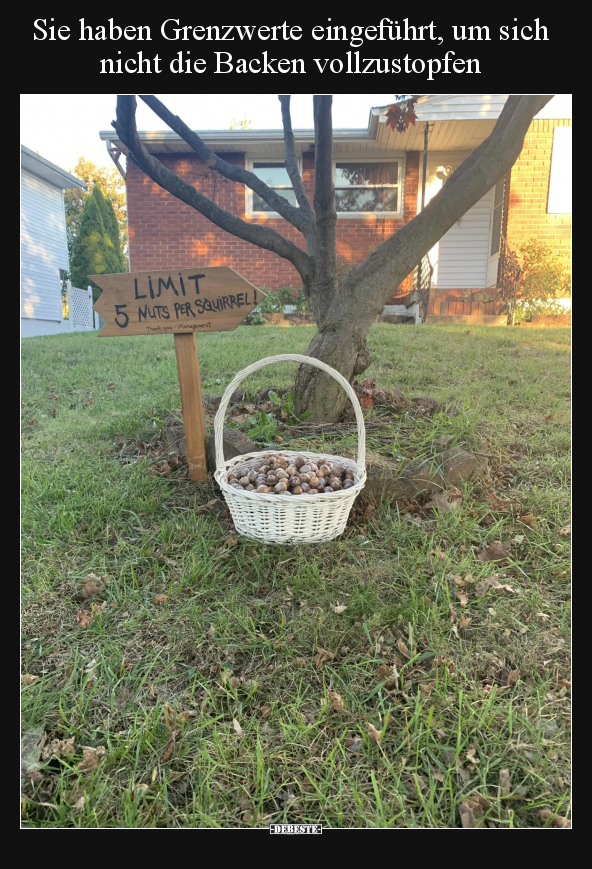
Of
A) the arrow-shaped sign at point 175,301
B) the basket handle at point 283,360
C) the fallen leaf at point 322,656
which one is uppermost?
the arrow-shaped sign at point 175,301

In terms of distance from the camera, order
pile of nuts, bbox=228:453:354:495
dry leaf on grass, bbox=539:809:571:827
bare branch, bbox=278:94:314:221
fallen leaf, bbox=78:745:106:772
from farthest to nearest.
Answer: bare branch, bbox=278:94:314:221 < pile of nuts, bbox=228:453:354:495 < fallen leaf, bbox=78:745:106:772 < dry leaf on grass, bbox=539:809:571:827

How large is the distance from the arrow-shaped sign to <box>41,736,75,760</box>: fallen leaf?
6.02ft

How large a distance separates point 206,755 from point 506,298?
9594mm

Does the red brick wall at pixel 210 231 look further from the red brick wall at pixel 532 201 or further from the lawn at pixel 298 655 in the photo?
the lawn at pixel 298 655

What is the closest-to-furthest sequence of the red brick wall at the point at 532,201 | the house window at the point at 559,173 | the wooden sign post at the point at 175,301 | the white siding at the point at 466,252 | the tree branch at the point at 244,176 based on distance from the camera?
1. the wooden sign post at the point at 175,301
2. the tree branch at the point at 244,176
3. the house window at the point at 559,173
4. the red brick wall at the point at 532,201
5. the white siding at the point at 466,252

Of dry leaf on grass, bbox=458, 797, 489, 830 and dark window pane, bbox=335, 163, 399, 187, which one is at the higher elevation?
dark window pane, bbox=335, 163, 399, 187

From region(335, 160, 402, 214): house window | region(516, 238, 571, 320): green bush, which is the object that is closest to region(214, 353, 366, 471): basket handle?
region(516, 238, 571, 320): green bush

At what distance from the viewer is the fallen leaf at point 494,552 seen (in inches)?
97.3

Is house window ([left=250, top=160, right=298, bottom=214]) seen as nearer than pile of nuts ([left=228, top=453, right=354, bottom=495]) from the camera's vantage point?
No

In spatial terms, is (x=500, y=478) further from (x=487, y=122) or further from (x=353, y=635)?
(x=487, y=122)

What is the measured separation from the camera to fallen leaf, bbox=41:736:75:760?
1.57 m

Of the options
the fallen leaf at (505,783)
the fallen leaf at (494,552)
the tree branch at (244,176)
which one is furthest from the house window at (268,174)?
the fallen leaf at (505,783)

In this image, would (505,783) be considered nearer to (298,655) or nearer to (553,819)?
(553,819)

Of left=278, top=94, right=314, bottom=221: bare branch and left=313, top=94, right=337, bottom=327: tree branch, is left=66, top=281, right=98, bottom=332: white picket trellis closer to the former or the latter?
→ left=278, top=94, right=314, bottom=221: bare branch
